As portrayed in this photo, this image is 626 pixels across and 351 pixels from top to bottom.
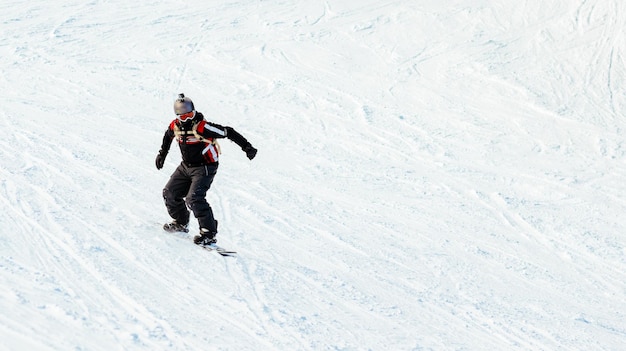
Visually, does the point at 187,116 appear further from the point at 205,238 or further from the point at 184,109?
the point at 205,238

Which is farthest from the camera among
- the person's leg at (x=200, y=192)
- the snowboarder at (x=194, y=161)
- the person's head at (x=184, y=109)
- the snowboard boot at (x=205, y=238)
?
the snowboard boot at (x=205, y=238)

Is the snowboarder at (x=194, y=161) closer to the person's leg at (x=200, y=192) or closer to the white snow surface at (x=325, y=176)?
the person's leg at (x=200, y=192)

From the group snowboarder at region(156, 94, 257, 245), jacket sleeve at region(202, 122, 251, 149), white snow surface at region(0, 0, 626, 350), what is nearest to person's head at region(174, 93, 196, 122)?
snowboarder at region(156, 94, 257, 245)

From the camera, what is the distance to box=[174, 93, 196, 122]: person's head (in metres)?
5.88

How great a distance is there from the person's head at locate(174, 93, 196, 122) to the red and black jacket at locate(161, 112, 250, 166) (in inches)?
1.9

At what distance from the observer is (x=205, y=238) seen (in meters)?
6.41

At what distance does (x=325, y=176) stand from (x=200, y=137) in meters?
3.34

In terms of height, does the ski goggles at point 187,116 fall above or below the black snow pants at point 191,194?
above

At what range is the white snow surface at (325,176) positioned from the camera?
5484 millimetres

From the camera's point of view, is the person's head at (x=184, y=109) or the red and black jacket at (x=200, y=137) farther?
the red and black jacket at (x=200, y=137)

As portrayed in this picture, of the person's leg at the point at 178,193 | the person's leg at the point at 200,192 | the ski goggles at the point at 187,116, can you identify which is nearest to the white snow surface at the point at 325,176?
the person's leg at the point at 178,193

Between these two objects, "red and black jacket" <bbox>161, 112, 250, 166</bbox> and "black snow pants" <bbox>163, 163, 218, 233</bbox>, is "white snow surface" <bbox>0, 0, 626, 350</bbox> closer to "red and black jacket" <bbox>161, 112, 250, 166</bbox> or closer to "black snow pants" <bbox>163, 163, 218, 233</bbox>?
"black snow pants" <bbox>163, 163, 218, 233</bbox>

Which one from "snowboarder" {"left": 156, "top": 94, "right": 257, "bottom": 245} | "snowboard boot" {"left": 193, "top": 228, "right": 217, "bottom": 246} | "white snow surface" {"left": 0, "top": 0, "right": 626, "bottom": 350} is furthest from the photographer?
"snowboard boot" {"left": 193, "top": 228, "right": 217, "bottom": 246}

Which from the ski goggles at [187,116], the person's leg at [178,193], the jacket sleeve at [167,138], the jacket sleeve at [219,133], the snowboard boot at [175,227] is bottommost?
the snowboard boot at [175,227]
